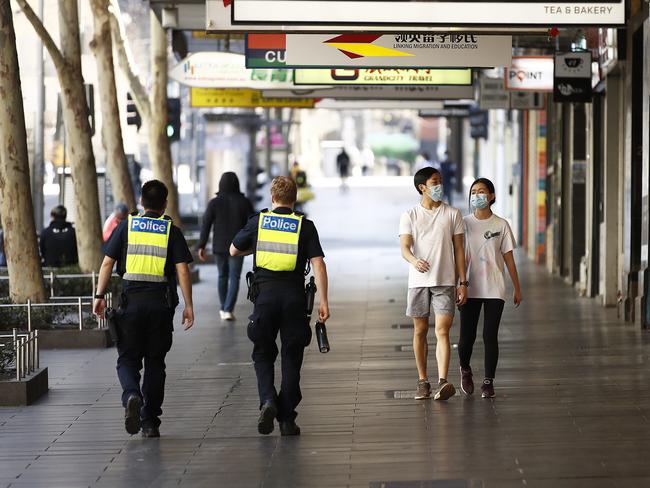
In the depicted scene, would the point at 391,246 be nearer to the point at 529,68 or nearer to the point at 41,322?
the point at 529,68

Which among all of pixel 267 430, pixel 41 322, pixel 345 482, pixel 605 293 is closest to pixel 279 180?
pixel 267 430

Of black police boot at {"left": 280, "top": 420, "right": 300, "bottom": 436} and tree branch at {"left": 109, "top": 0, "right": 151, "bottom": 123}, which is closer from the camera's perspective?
black police boot at {"left": 280, "top": 420, "right": 300, "bottom": 436}

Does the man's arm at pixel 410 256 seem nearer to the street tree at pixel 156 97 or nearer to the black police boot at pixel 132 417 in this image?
the black police boot at pixel 132 417

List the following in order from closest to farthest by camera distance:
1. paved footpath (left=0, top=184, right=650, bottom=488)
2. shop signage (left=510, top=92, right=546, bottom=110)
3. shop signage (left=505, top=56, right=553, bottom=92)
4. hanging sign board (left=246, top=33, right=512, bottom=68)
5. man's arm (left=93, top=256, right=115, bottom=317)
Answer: paved footpath (left=0, top=184, right=650, bottom=488), man's arm (left=93, top=256, right=115, bottom=317), hanging sign board (left=246, top=33, right=512, bottom=68), shop signage (left=505, top=56, right=553, bottom=92), shop signage (left=510, top=92, right=546, bottom=110)

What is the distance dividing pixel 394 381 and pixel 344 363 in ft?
4.56

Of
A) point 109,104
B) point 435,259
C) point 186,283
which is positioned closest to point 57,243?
point 109,104

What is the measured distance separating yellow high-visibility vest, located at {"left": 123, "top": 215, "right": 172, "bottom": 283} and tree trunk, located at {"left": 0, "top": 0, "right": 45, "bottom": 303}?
228 inches

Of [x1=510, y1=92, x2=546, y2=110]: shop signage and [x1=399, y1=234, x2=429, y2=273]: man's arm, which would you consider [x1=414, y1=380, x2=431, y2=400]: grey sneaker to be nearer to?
[x1=399, y1=234, x2=429, y2=273]: man's arm

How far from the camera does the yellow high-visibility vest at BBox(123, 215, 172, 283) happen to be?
1026cm

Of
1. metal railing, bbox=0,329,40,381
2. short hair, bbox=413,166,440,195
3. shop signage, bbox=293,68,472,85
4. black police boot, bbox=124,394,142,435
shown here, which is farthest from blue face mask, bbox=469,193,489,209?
shop signage, bbox=293,68,472,85

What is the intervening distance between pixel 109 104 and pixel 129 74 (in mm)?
2459

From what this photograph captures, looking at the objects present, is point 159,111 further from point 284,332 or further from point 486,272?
point 284,332

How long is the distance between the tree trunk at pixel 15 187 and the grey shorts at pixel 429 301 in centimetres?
586

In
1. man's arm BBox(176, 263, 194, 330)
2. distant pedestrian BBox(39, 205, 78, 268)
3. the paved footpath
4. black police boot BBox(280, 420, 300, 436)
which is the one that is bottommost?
the paved footpath
